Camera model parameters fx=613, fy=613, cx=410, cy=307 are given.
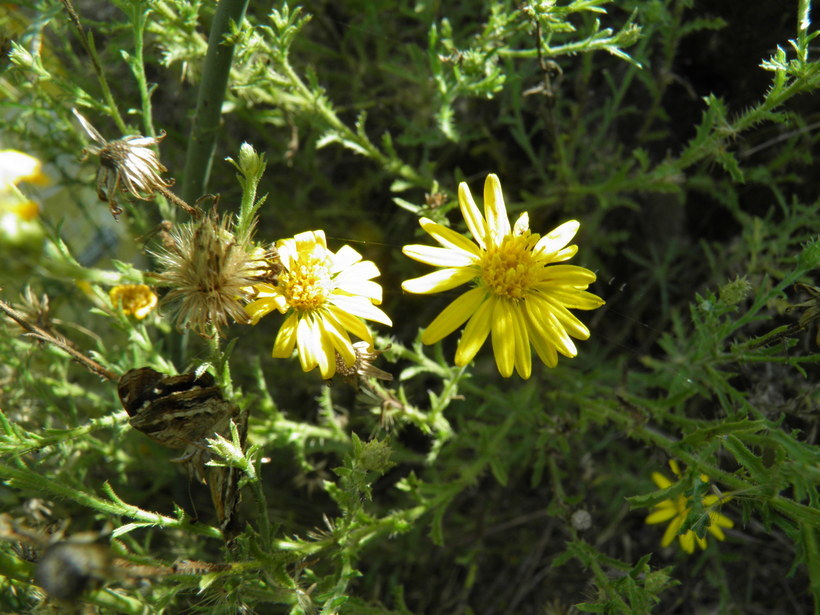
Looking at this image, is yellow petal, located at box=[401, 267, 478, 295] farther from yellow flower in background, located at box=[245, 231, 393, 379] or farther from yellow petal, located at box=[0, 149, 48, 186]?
yellow petal, located at box=[0, 149, 48, 186]

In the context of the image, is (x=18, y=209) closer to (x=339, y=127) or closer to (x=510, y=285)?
(x=510, y=285)

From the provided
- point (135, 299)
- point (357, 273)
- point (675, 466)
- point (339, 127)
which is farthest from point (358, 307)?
point (675, 466)

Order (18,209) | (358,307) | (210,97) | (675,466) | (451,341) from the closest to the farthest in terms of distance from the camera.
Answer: (18,209)
(358,307)
(210,97)
(675,466)
(451,341)

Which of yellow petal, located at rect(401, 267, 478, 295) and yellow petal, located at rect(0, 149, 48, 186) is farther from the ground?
yellow petal, located at rect(0, 149, 48, 186)

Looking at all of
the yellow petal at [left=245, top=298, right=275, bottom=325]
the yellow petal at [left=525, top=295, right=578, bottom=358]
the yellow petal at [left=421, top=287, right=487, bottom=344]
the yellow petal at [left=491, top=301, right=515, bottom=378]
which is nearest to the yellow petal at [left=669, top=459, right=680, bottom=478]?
the yellow petal at [left=525, top=295, right=578, bottom=358]

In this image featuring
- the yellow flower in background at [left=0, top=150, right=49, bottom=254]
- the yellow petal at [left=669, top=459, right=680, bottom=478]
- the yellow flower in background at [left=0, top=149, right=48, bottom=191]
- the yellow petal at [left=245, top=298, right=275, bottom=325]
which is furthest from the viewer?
the yellow petal at [left=669, top=459, right=680, bottom=478]

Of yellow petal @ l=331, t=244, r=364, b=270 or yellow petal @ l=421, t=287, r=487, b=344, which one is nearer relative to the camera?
yellow petal @ l=421, t=287, r=487, b=344

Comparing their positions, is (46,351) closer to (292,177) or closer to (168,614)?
(168,614)
